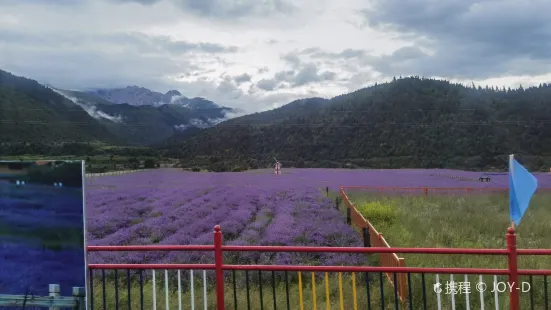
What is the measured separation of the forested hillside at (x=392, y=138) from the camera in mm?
15969

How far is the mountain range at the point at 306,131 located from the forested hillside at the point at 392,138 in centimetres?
4

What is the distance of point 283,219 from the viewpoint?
454 inches

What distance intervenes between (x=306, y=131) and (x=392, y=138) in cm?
370

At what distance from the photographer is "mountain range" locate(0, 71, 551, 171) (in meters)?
14.5

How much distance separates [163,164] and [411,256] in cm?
880

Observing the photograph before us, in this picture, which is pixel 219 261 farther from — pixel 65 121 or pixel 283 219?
pixel 65 121

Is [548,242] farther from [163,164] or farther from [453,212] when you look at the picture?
[163,164]

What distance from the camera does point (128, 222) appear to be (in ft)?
38.9

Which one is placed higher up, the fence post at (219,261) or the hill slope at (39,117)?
the hill slope at (39,117)

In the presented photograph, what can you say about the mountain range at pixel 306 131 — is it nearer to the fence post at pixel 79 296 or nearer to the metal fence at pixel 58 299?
the metal fence at pixel 58 299

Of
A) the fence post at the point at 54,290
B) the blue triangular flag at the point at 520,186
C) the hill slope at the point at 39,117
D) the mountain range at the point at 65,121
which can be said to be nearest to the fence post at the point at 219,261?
the fence post at the point at 54,290

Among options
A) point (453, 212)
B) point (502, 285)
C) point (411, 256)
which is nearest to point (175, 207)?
point (411, 256)

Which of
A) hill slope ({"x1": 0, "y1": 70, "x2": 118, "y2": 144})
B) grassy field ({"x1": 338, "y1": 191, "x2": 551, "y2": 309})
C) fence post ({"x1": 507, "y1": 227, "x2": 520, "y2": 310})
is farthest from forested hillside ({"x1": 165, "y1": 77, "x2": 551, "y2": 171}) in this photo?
fence post ({"x1": 507, "y1": 227, "x2": 520, "y2": 310})

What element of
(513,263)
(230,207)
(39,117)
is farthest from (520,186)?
(39,117)
